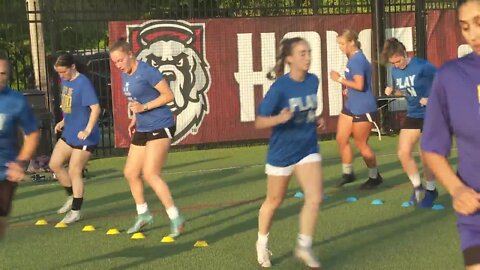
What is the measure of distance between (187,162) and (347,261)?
8.27 metres

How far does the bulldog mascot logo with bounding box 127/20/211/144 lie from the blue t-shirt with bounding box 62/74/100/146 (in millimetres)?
6557

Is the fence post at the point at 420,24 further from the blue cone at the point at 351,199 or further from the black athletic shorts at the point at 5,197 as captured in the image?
the black athletic shorts at the point at 5,197

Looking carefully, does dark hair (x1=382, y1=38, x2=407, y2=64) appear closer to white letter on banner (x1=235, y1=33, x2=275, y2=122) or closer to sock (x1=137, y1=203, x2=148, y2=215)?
sock (x1=137, y1=203, x2=148, y2=215)

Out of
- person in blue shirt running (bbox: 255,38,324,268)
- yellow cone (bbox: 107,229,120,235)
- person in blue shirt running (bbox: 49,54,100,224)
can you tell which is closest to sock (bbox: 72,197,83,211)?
person in blue shirt running (bbox: 49,54,100,224)

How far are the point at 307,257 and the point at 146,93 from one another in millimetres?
2593

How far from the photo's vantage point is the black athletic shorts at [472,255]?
12.1ft

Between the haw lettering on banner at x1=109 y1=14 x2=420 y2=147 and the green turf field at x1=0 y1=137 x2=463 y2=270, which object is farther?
the haw lettering on banner at x1=109 y1=14 x2=420 y2=147

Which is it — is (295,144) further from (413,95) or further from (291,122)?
(413,95)

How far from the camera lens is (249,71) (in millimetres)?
17188

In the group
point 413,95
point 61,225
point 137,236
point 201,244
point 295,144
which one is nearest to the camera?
point 295,144

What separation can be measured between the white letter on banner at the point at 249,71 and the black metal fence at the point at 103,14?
24.4 inches

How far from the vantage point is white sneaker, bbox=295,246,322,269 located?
273 inches

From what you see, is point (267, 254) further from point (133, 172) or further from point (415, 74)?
point (415, 74)


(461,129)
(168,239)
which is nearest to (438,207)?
(168,239)
